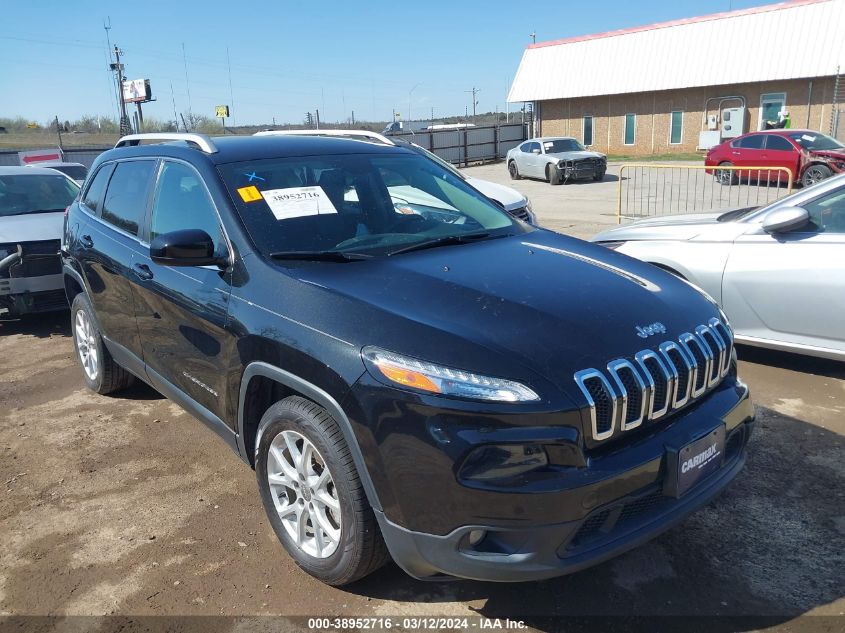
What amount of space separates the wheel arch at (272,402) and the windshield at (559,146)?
70.5ft

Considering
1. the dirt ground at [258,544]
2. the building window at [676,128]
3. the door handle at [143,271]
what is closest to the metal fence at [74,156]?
the dirt ground at [258,544]

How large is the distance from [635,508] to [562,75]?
39425 millimetres

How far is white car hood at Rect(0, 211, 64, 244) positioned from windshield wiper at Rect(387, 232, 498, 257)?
5.14 meters

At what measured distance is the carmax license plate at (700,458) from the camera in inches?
102

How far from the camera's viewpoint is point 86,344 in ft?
17.7

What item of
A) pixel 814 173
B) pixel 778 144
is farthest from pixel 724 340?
pixel 778 144

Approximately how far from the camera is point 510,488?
90.7 inches

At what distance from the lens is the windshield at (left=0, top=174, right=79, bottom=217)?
26.1 feet

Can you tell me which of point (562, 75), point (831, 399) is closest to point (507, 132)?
point (562, 75)

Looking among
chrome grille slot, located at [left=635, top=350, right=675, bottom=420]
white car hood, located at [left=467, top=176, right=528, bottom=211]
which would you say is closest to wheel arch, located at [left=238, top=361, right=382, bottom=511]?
chrome grille slot, located at [left=635, top=350, right=675, bottom=420]

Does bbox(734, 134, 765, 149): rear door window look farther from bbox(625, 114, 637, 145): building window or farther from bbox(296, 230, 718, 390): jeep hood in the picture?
bbox(296, 230, 718, 390): jeep hood

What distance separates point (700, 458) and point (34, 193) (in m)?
8.16

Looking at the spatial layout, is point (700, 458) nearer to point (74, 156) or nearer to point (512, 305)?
point (512, 305)

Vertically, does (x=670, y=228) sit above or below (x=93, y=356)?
above
